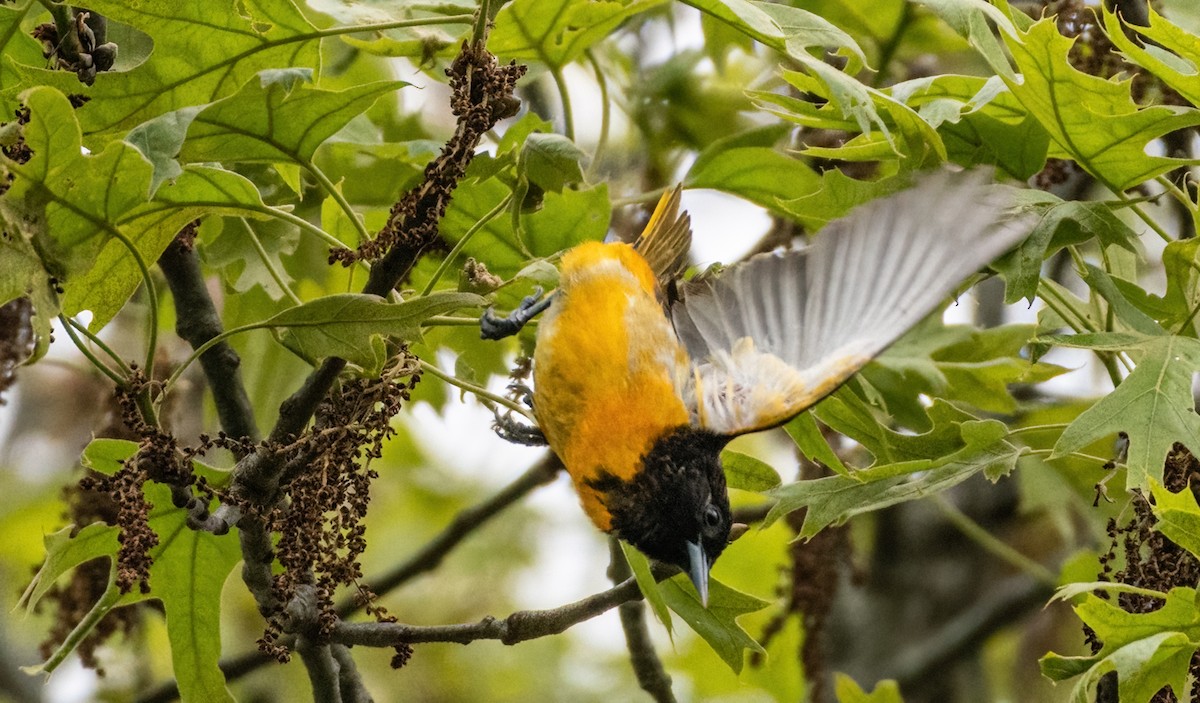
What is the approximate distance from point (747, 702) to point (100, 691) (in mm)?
2602

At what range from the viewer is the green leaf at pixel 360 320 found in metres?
1.78

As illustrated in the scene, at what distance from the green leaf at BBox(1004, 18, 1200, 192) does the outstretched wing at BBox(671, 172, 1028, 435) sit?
0.50 ft

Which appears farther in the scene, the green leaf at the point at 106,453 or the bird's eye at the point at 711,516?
the bird's eye at the point at 711,516

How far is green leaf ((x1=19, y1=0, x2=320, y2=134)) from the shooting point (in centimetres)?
201

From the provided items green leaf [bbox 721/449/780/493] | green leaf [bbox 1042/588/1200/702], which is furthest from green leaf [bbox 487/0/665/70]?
green leaf [bbox 1042/588/1200/702]

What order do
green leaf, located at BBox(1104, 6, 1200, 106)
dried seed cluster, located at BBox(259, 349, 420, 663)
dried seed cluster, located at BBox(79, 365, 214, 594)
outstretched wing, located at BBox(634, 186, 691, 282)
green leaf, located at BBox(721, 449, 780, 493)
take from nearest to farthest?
1. dried seed cluster, located at BBox(79, 365, 214, 594)
2. dried seed cluster, located at BBox(259, 349, 420, 663)
3. green leaf, located at BBox(1104, 6, 1200, 106)
4. green leaf, located at BBox(721, 449, 780, 493)
5. outstretched wing, located at BBox(634, 186, 691, 282)

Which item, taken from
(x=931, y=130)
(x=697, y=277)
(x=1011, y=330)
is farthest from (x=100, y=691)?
(x=931, y=130)

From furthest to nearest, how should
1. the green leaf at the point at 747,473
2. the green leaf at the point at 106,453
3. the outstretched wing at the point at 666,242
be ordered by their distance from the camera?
the outstretched wing at the point at 666,242 < the green leaf at the point at 747,473 < the green leaf at the point at 106,453

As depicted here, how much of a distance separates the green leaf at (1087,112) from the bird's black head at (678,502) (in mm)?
883

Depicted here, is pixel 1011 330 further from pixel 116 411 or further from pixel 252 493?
pixel 116 411

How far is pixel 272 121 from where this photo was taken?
199cm

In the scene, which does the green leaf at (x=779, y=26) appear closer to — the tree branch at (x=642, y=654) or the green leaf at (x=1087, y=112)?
the green leaf at (x=1087, y=112)

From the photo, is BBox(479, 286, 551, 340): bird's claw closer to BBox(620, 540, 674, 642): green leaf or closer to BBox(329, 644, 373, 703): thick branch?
BBox(620, 540, 674, 642): green leaf

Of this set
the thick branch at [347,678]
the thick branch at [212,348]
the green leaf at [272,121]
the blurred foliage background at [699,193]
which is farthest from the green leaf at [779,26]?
the thick branch at [347,678]
